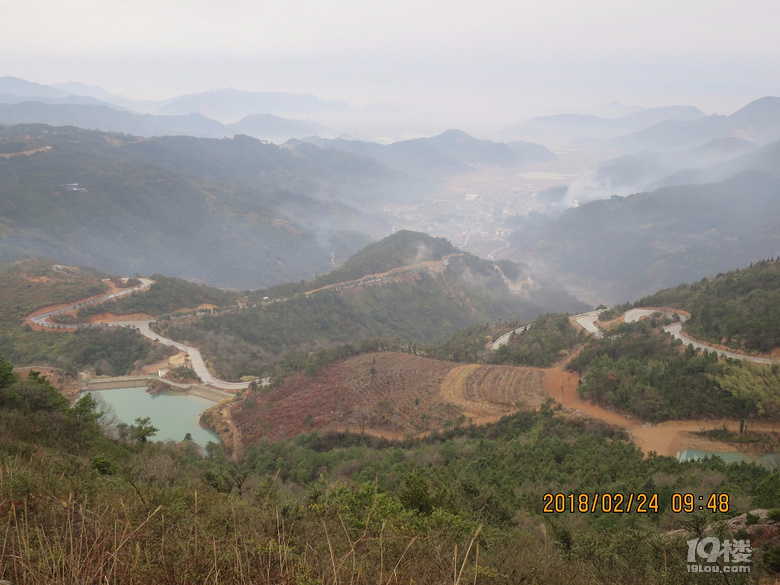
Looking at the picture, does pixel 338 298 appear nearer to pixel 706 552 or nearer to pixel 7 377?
pixel 7 377

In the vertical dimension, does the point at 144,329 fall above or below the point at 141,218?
below

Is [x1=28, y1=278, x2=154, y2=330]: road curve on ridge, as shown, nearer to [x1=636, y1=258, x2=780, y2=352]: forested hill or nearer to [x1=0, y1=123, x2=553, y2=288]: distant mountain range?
[x1=0, y1=123, x2=553, y2=288]: distant mountain range

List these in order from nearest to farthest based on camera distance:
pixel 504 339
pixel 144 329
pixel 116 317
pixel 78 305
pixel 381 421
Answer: pixel 381 421 < pixel 504 339 < pixel 144 329 < pixel 116 317 < pixel 78 305

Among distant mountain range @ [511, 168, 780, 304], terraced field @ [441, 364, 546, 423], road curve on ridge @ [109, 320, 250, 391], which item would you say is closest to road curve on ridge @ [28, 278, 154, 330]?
road curve on ridge @ [109, 320, 250, 391]

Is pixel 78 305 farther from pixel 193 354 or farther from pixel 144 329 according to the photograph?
pixel 193 354

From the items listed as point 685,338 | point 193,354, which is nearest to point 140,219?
point 193,354

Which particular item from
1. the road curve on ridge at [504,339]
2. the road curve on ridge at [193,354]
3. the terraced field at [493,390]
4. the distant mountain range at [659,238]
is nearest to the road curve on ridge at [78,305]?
the road curve on ridge at [193,354]

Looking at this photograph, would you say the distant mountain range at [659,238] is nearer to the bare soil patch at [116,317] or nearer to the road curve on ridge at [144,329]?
the road curve on ridge at [144,329]
